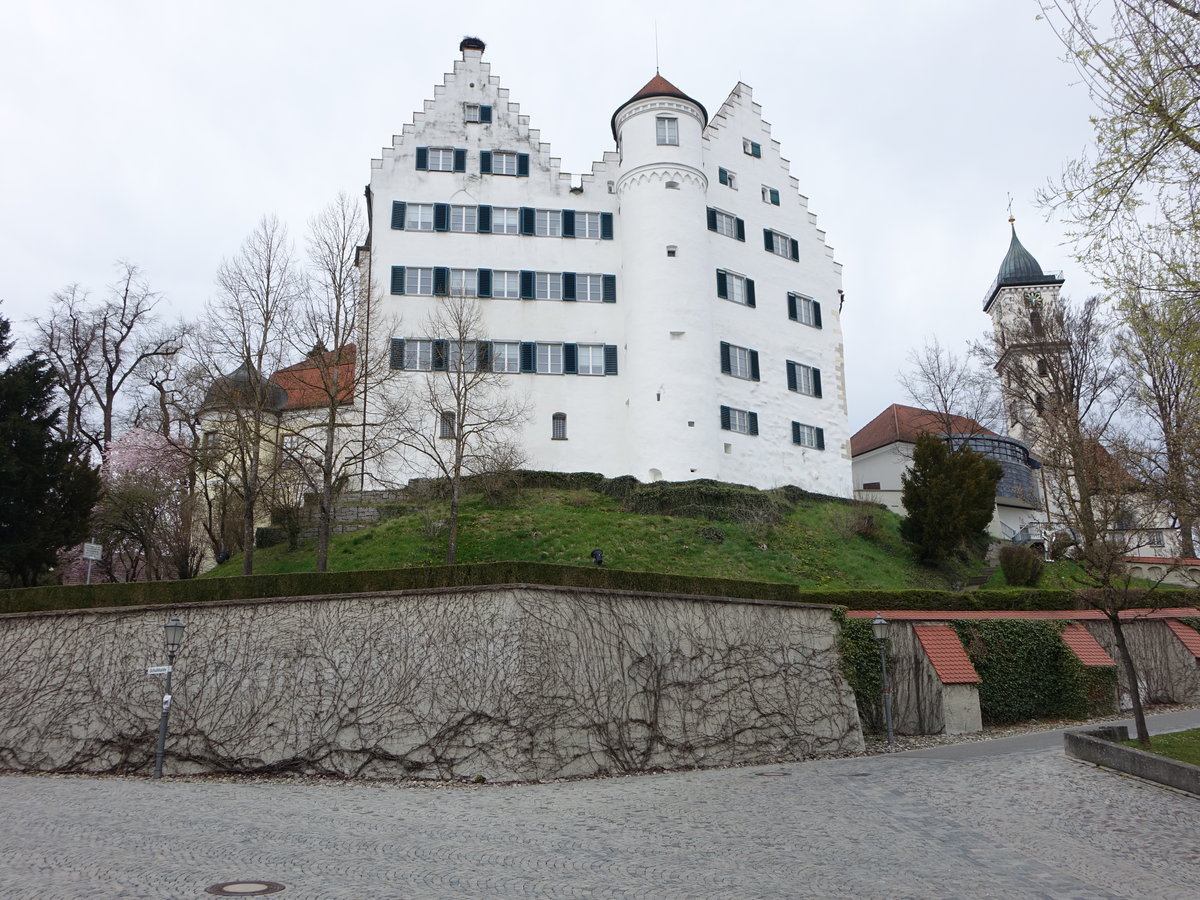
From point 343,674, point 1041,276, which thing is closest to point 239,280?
point 343,674

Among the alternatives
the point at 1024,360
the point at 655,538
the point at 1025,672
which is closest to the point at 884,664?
the point at 1025,672

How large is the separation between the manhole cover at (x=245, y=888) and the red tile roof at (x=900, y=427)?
139ft

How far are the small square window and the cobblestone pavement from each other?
30304 mm

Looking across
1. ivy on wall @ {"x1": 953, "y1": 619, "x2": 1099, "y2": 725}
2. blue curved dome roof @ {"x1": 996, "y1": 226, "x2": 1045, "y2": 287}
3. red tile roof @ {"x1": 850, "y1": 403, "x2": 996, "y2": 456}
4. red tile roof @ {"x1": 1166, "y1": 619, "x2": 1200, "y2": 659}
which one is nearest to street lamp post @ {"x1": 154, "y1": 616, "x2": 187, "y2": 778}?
ivy on wall @ {"x1": 953, "y1": 619, "x2": 1099, "y2": 725}

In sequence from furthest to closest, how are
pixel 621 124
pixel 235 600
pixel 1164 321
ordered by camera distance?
pixel 621 124 < pixel 235 600 < pixel 1164 321

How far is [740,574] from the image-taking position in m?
29.4

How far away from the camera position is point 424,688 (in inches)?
661

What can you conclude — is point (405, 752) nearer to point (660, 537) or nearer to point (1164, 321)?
point (1164, 321)

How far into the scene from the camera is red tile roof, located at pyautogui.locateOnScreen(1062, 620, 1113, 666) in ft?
80.8

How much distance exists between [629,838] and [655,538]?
20.2 meters

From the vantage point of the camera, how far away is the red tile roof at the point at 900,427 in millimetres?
50031

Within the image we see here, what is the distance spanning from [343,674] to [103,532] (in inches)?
849

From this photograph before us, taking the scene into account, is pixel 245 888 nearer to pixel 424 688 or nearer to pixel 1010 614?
pixel 424 688

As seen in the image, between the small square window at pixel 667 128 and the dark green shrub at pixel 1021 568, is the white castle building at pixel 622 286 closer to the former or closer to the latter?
the small square window at pixel 667 128
